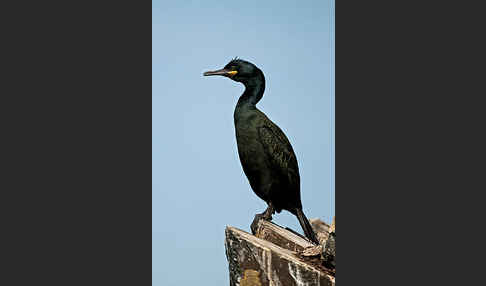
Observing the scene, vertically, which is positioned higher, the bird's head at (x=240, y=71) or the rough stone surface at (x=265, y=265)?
the bird's head at (x=240, y=71)

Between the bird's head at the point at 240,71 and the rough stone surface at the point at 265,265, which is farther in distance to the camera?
the bird's head at the point at 240,71

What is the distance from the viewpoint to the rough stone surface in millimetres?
4406

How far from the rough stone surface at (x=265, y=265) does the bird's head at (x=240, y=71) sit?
5.23 feet

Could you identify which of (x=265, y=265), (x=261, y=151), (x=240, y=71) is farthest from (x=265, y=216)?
(x=240, y=71)

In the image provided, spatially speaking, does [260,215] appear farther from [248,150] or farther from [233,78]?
[233,78]

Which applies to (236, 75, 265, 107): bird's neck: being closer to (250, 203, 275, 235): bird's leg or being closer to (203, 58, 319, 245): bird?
(203, 58, 319, 245): bird

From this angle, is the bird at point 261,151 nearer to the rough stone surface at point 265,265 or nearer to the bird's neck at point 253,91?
the bird's neck at point 253,91

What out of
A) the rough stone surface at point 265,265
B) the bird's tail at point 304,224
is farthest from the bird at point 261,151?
the rough stone surface at point 265,265

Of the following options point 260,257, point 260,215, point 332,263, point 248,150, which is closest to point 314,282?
point 332,263

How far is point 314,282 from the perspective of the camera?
14.5 feet

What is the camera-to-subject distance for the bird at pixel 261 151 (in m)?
5.36

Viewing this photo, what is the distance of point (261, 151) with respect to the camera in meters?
5.35

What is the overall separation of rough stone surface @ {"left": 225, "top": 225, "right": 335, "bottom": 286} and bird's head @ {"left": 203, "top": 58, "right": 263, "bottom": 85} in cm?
159

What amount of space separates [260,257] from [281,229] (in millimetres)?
883
